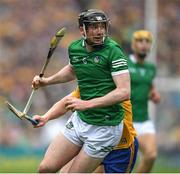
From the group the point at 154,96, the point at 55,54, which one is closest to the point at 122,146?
the point at 154,96

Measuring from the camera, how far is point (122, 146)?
A: 27.4 feet

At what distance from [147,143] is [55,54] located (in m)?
8.13

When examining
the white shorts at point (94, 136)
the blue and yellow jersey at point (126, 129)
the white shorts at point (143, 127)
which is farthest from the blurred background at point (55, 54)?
the white shorts at point (94, 136)

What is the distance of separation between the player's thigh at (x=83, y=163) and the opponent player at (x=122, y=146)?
27 cm

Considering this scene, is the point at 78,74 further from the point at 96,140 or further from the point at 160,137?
the point at 160,137

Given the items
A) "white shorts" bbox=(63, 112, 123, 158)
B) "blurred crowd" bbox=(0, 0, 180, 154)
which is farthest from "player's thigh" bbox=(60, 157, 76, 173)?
"blurred crowd" bbox=(0, 0, 180, 154)

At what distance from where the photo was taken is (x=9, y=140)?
60.2 feet

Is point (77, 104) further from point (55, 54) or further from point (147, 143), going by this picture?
point (55, 54)

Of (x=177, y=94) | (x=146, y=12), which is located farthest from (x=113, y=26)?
(x=177, y=94)

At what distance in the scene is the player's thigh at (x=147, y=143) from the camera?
36.4 ft

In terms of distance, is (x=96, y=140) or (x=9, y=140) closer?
(x=96, y=140)

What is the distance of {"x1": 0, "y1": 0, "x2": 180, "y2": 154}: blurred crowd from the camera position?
18609 millimetres

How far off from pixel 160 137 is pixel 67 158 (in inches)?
429

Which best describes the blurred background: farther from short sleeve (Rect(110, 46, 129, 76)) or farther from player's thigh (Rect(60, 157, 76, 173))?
short sleeve (Rect(110, 46, 129, 76))
